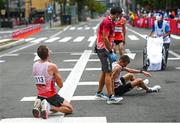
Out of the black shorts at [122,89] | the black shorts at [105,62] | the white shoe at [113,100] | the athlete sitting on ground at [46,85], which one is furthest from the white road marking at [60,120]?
the black shorts at [122,89]

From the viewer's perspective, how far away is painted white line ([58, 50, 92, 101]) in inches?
453

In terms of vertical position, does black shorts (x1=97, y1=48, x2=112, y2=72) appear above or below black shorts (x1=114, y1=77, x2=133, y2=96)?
above

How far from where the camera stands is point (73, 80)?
541 inches

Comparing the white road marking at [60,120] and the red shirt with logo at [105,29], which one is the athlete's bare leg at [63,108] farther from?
the red shirt with logo at [105,29]

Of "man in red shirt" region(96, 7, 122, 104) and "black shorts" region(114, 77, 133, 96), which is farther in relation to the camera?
"black shorts" region(114, 77, 133, 96)

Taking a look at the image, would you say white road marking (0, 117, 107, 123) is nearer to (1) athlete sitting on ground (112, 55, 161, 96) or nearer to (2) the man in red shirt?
(2) the man in red shirt

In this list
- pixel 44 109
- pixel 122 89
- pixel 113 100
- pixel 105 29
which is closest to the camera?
pixel 44 109

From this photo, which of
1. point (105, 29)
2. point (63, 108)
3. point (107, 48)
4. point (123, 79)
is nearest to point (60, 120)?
point (63, 108)

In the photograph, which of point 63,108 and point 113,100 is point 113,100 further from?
point 63,108

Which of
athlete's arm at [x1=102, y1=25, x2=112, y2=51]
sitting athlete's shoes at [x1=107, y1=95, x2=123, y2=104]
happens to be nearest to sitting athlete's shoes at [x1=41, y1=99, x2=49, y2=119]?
sitting athlete's shoes at [x1=107, y1=95, x2=123, y2=104]

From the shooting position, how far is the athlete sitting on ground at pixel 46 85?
887 centimetres

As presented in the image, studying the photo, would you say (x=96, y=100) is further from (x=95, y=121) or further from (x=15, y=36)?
(x=15, y=36)

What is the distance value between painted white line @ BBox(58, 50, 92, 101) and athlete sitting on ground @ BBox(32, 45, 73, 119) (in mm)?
1692

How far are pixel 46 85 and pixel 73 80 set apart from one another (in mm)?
4768
